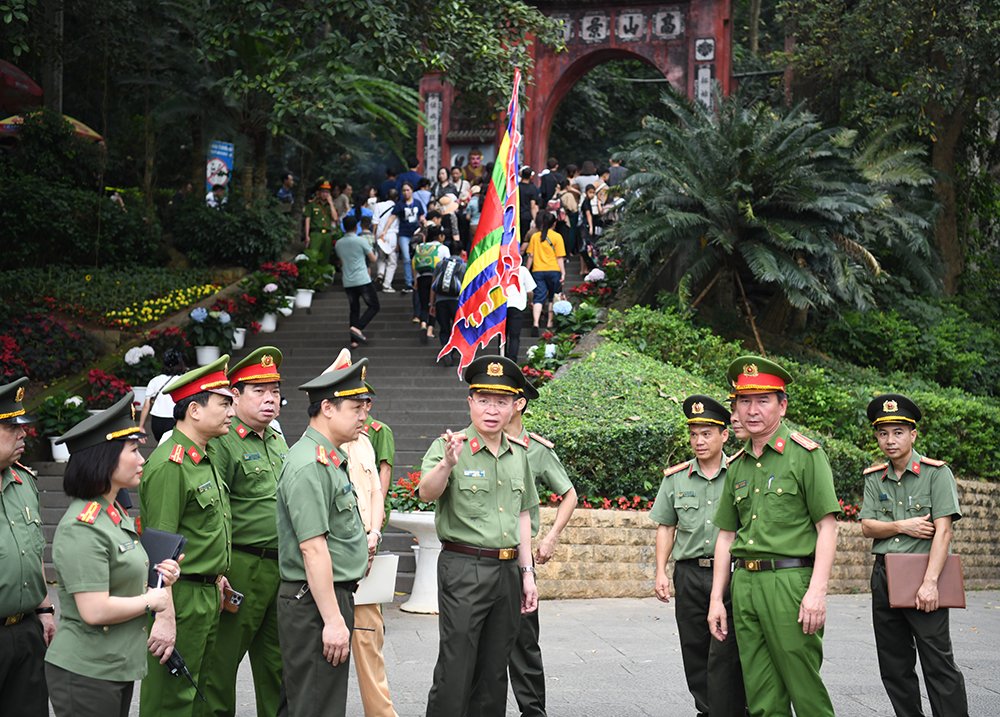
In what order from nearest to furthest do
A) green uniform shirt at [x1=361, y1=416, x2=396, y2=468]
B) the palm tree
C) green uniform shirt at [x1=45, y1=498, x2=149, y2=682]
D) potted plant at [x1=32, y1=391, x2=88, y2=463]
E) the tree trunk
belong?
green uniform shirt at [x1=45, y1=498, x2=149, y2=682]
green uniform shirt at [x1=361, y1=416, x2=396, y2=468]
potted plant at [x1=32, y1=391, x2=88, y2=463]
the palm tree
the tree trunk

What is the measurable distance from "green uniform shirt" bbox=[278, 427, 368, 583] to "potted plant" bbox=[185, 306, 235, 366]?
1278 cm

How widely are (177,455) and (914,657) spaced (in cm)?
447

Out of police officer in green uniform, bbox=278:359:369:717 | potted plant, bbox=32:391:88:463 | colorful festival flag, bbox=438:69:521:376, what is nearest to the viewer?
police officer in green uniform, bbox=278:359:369:717

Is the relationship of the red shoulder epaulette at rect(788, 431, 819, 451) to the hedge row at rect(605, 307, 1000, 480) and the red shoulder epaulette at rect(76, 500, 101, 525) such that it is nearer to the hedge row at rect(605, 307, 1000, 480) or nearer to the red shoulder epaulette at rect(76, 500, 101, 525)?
the red shoulder epaulette at rect(76, 500, 101, 525)

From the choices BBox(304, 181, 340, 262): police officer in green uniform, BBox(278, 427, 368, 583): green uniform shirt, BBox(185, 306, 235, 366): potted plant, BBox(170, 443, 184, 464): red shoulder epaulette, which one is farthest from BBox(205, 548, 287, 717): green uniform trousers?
BBox(304, 181, 340, 262): police officer in green uniform

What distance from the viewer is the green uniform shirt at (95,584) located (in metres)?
4.94

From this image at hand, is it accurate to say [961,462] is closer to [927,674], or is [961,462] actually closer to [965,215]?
[965,215]

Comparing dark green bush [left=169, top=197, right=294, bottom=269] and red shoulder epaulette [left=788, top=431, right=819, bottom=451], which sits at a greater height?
dark green bush [left=169, top=197, right=294, bottom=269]

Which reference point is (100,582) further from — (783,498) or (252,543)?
(783,498)

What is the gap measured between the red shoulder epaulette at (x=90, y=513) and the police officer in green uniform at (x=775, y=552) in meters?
3.22

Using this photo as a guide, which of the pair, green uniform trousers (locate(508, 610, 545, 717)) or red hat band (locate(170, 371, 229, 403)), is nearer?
red hat band (locate(170, 371, 229, 403))

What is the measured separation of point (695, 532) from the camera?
7.63 m

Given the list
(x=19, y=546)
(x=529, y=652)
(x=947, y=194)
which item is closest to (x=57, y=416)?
(x=529, y=652)

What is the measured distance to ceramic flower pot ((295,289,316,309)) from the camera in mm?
21031
